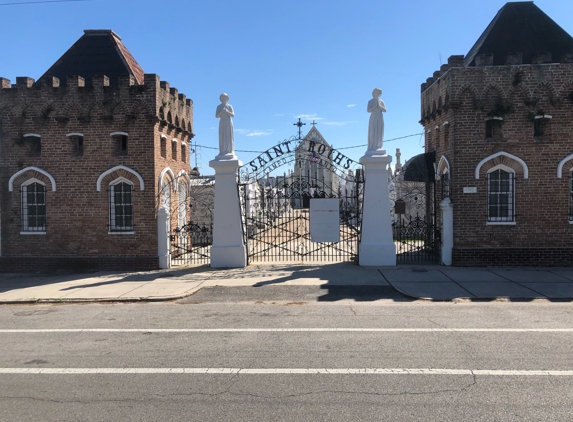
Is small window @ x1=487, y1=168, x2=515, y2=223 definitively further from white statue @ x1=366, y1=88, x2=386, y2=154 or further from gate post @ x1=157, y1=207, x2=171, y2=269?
gate post @ x1=157, y1=207, x2=171, y2=269

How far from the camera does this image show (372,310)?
9.52m

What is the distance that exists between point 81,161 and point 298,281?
7965 millimetres

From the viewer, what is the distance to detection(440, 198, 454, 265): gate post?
14.2 metres

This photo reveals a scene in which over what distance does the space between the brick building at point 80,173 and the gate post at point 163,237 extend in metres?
0.16

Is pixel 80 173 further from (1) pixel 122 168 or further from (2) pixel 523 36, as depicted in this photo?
(2) pixel 523 36

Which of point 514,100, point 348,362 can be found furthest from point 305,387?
point 514,100

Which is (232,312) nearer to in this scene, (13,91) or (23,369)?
(23,369)

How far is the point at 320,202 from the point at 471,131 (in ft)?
16.5

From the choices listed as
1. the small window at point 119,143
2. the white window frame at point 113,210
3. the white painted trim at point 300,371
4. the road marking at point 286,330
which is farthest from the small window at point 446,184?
the small window at point 119,143

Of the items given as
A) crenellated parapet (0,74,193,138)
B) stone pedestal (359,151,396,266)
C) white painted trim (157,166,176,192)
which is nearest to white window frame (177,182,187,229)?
white painted trim (157,166,176,192)

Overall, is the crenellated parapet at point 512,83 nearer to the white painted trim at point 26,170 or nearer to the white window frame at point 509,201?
the white window frame at point 509,201

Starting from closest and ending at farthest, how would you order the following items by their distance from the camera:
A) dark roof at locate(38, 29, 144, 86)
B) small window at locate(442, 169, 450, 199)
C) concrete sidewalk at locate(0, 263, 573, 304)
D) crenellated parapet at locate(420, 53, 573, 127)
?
concrete sidewalk at locate(0, 263, 573, 304) → crenellated parapet at locate(420, 53, 573, 127) → small window at locate(442, 169, 450, 199) → dark roof at locate(38, 29, 144, 86)

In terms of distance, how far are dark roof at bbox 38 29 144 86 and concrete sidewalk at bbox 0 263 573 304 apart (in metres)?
7.02

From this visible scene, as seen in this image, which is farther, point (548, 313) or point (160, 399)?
point (548, 313)
